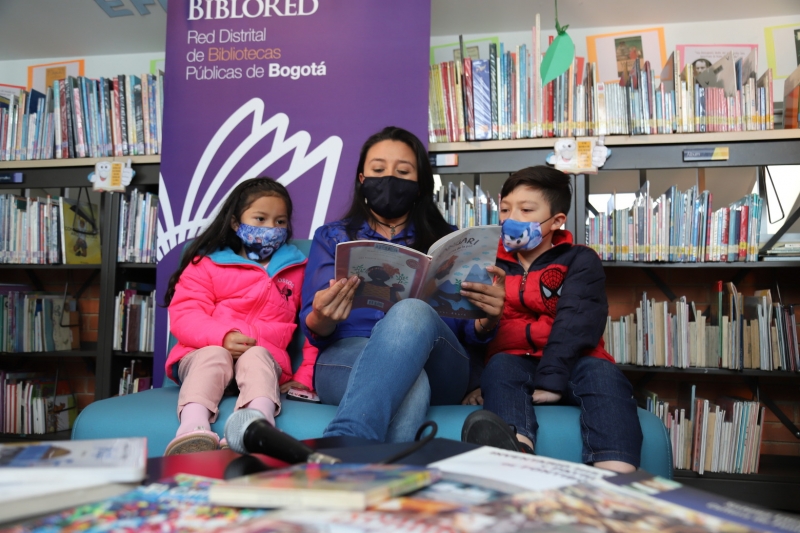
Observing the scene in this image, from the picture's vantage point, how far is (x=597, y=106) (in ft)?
7.00

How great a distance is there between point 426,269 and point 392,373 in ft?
0.80

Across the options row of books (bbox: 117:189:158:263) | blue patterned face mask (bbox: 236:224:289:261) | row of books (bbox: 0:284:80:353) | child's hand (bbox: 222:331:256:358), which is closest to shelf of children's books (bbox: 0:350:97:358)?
row of books (bbox: 0:284:80:353)

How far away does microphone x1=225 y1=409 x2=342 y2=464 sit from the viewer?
57 centimetres

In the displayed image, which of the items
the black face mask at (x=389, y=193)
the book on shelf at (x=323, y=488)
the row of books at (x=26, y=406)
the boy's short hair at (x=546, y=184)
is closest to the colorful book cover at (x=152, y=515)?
the book on shelf at (x=323, y=488)

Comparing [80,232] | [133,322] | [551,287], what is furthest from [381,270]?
[80,232]

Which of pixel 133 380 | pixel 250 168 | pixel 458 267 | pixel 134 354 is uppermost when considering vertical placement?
pixel 250 168

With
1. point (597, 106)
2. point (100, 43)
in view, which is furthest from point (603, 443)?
point (100, 43)

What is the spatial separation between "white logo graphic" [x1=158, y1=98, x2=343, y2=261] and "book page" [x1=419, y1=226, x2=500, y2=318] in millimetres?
998

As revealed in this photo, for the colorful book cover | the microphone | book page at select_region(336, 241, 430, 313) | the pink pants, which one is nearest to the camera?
the colorful book cover

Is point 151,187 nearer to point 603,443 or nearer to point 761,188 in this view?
point 603,443

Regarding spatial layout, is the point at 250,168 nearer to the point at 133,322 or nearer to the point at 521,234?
the point at 133,322

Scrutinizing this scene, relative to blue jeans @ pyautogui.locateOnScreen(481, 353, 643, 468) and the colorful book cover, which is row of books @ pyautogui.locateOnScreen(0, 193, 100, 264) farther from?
the colorful book cover

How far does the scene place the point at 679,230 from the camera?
2143mm

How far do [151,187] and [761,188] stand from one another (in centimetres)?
268
